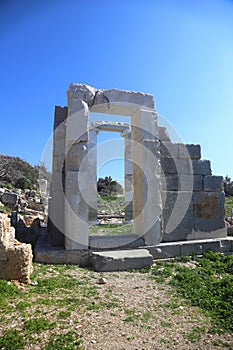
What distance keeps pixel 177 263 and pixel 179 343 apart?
9.12 feet

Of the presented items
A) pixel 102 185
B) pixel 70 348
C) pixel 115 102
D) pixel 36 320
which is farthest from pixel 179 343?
pixel 102 185

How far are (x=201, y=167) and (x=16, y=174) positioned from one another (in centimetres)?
1981

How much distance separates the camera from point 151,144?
582 centimetres

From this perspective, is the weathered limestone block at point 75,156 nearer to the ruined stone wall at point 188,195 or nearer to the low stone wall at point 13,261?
the low stone wall at point 13,261

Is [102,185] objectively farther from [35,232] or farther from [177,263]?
[177,263]

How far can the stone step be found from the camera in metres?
4.39

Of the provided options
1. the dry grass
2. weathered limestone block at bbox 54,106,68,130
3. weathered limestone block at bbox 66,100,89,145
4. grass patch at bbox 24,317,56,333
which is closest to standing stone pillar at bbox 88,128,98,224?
weathered limestone block at bbox 54,106,68,130

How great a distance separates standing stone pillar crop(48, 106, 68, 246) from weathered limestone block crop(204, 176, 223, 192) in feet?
12.5

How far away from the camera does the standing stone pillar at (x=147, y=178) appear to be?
18.1 feet

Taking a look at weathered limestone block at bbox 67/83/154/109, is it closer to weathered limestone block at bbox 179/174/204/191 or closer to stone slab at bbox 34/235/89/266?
weathered limestone block at bbox 179/174/204/191

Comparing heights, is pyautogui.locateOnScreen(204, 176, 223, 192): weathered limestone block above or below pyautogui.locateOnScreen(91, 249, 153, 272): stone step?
above

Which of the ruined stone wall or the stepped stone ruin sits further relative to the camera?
the ruined stone wall

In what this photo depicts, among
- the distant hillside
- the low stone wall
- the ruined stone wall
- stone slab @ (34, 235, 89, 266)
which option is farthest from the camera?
the distant hillside

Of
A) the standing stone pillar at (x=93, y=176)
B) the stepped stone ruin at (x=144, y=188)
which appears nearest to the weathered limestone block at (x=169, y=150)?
the stepped stone ruin at (x=144, y=188)
